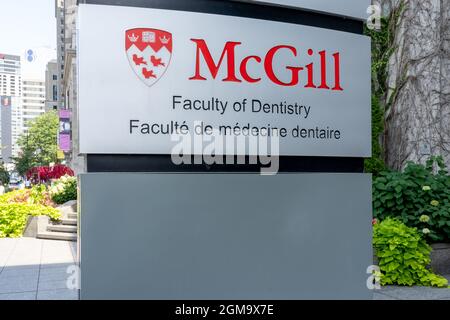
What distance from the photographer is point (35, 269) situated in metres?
9.23

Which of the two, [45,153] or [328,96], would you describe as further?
[45,153]

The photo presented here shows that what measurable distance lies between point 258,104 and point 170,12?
2.27ft

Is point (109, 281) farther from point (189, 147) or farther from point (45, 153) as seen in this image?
point (45, 153)

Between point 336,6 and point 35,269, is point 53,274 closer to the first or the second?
point 35,269

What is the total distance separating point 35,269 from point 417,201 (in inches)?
285

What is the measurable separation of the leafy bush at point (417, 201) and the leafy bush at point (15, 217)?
1034 cm

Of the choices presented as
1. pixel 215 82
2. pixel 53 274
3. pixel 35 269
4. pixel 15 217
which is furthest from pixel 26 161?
pixel 215 82

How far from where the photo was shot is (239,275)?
262 cm

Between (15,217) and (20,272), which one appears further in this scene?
(15,217)

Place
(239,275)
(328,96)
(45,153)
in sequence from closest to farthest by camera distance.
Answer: (239,275) < (328,96) < (45,153)

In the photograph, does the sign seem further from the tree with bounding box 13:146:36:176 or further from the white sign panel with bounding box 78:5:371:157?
the tree with bounding box 13:146:36:176

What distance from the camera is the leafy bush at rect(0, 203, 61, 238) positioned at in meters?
14.5

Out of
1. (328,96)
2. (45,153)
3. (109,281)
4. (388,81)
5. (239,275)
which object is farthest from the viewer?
(45,153)

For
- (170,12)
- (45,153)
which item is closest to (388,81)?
(170,12)
